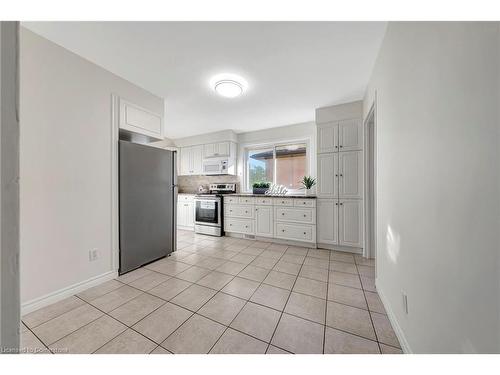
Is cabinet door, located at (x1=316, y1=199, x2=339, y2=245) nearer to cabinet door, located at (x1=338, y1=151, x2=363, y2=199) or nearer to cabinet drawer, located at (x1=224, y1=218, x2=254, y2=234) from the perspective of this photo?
cabinet door, located at (x1=338, y1=151, x2=363, y2=199)

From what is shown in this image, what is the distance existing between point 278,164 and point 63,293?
12.5ft

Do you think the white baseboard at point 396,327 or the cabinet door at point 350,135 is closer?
the white baseboard at point 396,327

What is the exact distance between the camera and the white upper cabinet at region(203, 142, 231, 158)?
14.3 ft

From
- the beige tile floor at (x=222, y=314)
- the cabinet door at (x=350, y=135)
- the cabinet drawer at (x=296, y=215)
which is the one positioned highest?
the cabinet door at (x=350, y=135)

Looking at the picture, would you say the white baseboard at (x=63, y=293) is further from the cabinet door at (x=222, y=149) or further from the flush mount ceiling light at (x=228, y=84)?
the cabinet door at (x=222, y=149)

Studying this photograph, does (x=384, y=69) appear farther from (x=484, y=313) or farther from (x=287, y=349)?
(x=287, y=349)

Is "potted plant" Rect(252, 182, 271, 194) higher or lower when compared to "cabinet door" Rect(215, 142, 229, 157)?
lower

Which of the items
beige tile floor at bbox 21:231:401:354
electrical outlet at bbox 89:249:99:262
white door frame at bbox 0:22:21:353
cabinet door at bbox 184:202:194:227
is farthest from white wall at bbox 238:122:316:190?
white door frame at bbox 0:22:21:353

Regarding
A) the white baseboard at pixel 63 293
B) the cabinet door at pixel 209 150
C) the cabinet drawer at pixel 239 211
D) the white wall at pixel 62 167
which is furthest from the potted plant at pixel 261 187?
the white baseboard at pixel 63 293

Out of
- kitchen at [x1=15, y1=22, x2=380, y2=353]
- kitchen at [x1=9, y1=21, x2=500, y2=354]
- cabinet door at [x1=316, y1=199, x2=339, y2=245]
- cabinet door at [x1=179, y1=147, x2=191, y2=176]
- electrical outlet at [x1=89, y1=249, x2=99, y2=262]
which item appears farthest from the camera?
cabinet door at [x1=179, y1=147, x2=191, y2=176]

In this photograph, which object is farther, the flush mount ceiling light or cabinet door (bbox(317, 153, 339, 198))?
cabinet door (bbox(317, 153, 339, 198))

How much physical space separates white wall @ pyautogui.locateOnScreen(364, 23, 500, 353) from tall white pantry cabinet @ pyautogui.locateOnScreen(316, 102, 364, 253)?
61.0 inches

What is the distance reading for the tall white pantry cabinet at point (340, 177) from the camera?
284 centimetres

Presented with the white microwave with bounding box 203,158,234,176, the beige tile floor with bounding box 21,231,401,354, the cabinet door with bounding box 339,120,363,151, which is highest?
the cabinet door with bounding box 339,120,363,151
